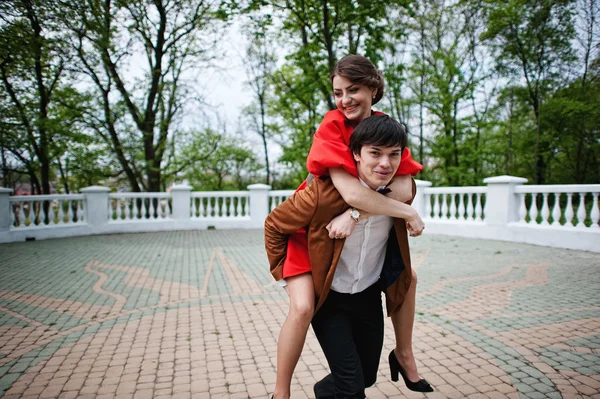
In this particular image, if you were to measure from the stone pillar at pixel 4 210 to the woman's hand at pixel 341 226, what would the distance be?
12001mm

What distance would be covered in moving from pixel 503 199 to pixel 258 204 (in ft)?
27.4

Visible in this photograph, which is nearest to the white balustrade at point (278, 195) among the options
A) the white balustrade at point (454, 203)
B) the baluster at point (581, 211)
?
the white balustrade at point (454, 203)

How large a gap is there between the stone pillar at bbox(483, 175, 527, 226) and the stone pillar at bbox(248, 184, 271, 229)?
304 inches

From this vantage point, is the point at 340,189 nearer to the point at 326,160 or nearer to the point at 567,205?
the point at 326,160

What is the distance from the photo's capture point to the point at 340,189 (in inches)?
69.2

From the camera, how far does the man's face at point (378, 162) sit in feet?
5.66

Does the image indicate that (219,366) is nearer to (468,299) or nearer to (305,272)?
(305,272)

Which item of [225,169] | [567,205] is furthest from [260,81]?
[567,205]

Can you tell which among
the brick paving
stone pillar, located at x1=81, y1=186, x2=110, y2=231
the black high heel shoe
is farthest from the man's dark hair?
stone pillar, located at x1=81, y1=186, x2=110, y2=231

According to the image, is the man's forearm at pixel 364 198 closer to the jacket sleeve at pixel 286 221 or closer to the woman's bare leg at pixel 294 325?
the jacket sleeve at pixel 286 221

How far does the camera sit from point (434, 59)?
22953 millimetres

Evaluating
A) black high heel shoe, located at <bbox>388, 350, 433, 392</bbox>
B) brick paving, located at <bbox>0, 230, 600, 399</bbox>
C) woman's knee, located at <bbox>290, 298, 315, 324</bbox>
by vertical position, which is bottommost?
brick paving, located at <bbox>0, 230, 600, 399</bbox>

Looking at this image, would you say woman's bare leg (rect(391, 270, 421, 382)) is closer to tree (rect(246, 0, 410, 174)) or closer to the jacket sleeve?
the jacket sleeve

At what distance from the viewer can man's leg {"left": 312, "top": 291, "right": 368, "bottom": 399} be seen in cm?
173
